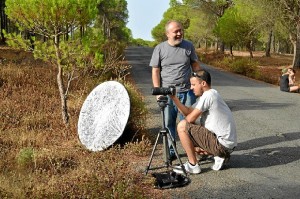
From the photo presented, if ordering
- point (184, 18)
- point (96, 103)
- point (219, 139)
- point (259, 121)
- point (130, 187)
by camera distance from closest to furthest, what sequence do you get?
point (130, 187)
point (219, 139)
point (96, 103)
point (259, 121)
point (184, 18)

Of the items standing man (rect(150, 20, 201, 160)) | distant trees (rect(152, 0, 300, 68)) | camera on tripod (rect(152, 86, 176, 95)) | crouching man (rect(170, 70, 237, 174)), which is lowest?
crouching man (rect(170, 70, 237, 174))

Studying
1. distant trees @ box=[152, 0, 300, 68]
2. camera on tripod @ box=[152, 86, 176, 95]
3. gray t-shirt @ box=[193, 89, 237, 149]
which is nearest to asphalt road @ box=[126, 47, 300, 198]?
gray t-shirt @ box=[193, 89, 237, 149]

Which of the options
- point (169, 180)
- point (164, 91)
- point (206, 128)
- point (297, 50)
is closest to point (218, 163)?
point (206, 128)

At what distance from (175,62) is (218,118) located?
998 millimetres

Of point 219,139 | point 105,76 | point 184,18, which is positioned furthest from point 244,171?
point 184,18

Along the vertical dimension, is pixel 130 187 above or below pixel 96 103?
below

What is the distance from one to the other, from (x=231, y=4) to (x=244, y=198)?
1692 inches

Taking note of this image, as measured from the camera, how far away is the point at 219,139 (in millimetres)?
4898

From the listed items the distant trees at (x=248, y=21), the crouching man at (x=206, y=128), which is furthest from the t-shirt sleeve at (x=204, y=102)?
the distant trees at (x=248, y=21)

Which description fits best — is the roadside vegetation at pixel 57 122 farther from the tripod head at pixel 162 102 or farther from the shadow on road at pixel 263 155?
the shadow on road at pixel 263 155

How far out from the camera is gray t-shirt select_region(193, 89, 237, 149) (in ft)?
15.8

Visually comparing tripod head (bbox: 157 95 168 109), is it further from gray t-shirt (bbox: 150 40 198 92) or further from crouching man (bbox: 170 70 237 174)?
gray t-shirt (bbox: 150 40 198 92)

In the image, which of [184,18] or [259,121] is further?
[184,18]

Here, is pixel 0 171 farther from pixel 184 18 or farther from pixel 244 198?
pixel 184 18
